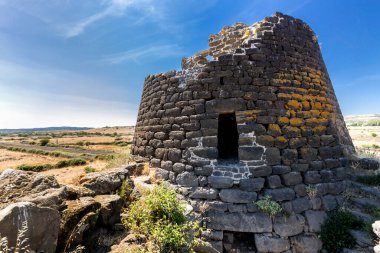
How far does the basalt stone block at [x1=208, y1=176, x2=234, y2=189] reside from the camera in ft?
18.0

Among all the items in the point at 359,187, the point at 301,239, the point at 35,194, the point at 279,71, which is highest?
the point at 279,71

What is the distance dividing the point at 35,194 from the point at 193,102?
13.3 feet

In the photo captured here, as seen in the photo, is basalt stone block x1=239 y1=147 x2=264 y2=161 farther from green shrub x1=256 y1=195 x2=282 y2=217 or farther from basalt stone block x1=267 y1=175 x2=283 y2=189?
green shrub x1=256 y1=195 x2=282 y2=217

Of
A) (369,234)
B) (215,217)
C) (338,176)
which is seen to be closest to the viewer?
(369,234)

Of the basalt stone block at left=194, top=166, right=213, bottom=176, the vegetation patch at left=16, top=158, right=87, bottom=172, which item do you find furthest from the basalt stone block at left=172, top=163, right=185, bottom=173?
the vegetation patch at left=16, top=158, right=87, bottom=172

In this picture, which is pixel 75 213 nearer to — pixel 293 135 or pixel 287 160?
pixel 287 160

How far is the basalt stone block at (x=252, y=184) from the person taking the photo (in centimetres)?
539

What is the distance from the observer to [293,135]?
5.85 m

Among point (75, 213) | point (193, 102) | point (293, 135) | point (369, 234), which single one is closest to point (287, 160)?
point (293, 135)

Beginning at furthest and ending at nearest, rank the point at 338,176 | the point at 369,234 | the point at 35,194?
1. the point at 338,176
2. the point at 369,234
3. the point at 35,194

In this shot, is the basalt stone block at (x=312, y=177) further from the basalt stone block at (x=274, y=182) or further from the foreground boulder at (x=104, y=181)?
the foreground boulder at (x=104, y=181)

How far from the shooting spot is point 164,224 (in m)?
4.21

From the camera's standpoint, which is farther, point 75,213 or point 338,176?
point 338,176

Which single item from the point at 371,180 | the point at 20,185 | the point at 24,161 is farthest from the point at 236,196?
the point at 24,161
